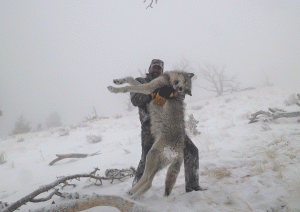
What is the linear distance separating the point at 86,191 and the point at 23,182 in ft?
8.60

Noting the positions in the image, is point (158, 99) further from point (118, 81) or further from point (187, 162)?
point (187, 162)

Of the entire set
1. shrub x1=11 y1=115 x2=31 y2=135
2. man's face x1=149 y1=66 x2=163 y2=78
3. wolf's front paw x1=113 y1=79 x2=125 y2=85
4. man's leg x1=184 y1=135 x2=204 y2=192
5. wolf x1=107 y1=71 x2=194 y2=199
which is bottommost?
shrub x1=11 y1=115 x2=31 y2=135

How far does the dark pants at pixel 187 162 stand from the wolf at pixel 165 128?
15cm

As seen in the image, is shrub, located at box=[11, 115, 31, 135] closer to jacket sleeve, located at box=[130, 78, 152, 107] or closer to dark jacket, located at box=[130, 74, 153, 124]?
dark jacket, located at box=[130, 74, 153, 124]

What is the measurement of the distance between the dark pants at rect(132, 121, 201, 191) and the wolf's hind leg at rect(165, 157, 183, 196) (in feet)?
0.82

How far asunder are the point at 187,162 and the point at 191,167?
99mm

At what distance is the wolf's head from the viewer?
237 centimetres

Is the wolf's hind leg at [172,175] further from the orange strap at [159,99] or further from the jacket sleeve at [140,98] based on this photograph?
the jacket sleeve at [140,98]

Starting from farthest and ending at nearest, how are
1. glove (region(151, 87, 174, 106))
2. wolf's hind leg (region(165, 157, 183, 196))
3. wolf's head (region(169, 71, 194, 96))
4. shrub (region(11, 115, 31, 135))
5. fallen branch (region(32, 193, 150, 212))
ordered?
1. shrub (region(11, 115, 31, 135))
2. wolf's head (region(169, 71, 194, 96))
3. glove (region(151, 87, 174, 106))
4. wolf's hind leg (region(165, 157, 183, 196))
5. fallen branch (region(32, 193, 150, 212))

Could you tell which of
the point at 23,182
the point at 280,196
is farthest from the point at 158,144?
the point at 23,182

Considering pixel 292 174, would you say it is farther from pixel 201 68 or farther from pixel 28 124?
pixel 28 124

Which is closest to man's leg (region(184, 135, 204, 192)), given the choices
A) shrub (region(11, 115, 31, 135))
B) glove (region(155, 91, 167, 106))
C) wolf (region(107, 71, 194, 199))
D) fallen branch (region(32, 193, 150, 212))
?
wolf (region(107, 71, 194, 199))

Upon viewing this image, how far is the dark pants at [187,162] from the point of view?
2.28m

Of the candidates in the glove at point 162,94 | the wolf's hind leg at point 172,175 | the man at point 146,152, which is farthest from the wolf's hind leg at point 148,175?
the glove at point 162,94
